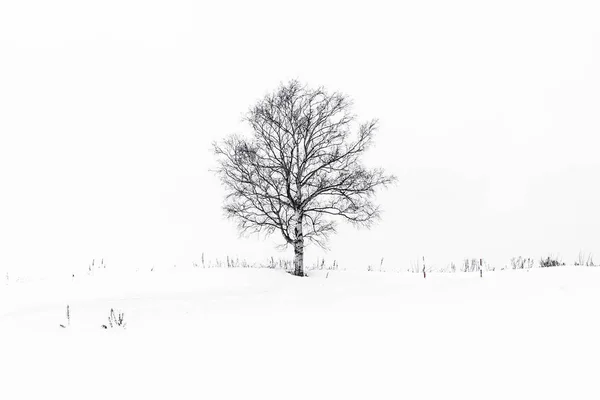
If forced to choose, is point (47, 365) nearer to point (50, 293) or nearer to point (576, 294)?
point (50, 293)

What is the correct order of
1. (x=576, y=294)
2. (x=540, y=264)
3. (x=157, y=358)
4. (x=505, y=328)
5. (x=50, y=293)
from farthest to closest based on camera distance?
(x=540, y=264)
(x=50, y=293)
(x=576, y=294)
(x=505, y=328)
(x=157, y=358)

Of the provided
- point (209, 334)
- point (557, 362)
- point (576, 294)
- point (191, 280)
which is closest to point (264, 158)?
point (191, 280)

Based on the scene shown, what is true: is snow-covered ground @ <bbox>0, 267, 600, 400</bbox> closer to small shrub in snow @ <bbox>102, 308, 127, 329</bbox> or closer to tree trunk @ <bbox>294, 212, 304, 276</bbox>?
small shrub in snow @ <bbox>102, 308, 127, 329</bbox>

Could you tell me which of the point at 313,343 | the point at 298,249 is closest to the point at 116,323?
the point at 313,343

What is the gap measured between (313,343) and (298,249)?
10.4 m

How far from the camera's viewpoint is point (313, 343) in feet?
25.2

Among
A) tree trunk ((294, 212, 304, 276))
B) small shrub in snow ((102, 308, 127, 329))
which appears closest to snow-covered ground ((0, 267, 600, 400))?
small shrub in snow ((102, 308, 127, 329))

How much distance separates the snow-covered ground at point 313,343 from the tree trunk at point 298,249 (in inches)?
175

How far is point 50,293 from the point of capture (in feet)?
42.9

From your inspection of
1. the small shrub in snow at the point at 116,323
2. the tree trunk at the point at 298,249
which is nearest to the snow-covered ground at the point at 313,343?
the small shrub in snow at the point at 116,323

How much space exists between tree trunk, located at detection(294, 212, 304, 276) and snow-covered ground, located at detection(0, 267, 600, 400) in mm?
4454

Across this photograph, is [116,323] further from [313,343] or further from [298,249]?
[298,249]

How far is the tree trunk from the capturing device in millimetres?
17828

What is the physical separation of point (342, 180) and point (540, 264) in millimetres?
8998
